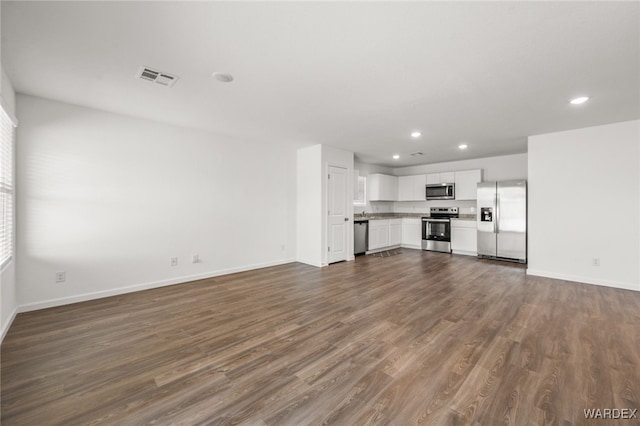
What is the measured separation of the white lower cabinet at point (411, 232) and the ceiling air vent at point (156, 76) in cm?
670

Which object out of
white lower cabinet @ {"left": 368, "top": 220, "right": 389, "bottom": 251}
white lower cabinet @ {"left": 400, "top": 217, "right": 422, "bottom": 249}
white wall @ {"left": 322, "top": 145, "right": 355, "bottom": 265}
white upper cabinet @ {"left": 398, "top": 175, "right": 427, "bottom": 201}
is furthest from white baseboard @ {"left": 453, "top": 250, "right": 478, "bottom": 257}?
white wall @ {"left": 322, "top": 145, "right": 355, "bottom": 265}

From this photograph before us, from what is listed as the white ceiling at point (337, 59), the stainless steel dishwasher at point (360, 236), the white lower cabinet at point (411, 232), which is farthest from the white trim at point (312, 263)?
the white lower cabinet at point (411, 232)

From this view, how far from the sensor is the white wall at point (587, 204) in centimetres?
390

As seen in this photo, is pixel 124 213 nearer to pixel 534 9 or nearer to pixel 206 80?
pixel 206 80

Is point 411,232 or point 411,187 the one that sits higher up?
point 411,187

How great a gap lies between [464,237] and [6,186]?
26.2ft

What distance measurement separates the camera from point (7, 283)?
8.75ft

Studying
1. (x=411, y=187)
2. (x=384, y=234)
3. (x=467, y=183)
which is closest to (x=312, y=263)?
(x=384, y=234)

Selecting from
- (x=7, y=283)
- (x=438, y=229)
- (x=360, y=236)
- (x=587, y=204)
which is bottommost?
(x=7, y=283)

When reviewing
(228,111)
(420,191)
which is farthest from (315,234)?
(420,191)

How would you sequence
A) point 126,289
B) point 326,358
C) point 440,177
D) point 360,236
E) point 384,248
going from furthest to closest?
point 384,248 → point 440,177 → point 360,236 → point 126,289 → point 326,358

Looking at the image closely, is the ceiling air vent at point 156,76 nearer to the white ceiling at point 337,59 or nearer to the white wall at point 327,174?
the white ceiling at point 337,59

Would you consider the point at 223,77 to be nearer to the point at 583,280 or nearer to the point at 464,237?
the point at 583,280

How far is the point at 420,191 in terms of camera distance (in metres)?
7.54
